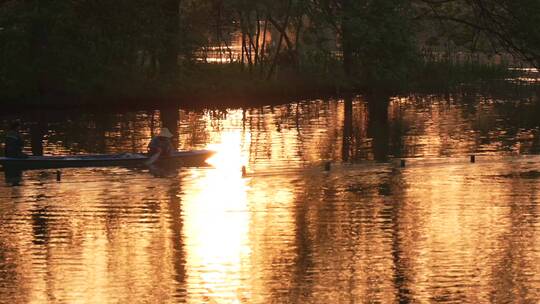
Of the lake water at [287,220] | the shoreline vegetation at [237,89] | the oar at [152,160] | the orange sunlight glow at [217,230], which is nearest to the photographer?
the lake water at [287,220]

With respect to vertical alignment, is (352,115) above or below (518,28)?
below

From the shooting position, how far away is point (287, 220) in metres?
26.2

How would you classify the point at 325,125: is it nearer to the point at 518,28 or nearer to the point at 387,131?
the point at 387,131

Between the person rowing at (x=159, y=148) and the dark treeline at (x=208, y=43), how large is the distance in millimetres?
6211

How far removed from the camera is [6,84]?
2077 inches

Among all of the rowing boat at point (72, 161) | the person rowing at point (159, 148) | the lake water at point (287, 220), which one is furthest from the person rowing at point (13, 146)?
the person rowing at point (159, 148)

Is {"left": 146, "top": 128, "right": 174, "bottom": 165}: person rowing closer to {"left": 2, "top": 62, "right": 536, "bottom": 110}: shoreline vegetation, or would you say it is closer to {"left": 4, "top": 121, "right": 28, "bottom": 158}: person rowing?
{"left": 4, "top": 121, "right": 28, "bottom": 158}: person rowing

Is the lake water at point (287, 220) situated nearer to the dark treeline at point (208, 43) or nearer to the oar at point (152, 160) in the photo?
the oar at point (152, 160)

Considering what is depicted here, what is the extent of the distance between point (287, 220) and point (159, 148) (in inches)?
416

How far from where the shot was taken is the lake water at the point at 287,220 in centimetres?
1953

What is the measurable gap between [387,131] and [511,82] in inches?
998

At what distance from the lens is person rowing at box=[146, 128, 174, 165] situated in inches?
1412

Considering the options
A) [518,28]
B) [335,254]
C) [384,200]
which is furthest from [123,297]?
[518,28]

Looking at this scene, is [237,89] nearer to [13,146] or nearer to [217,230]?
[13,146]
